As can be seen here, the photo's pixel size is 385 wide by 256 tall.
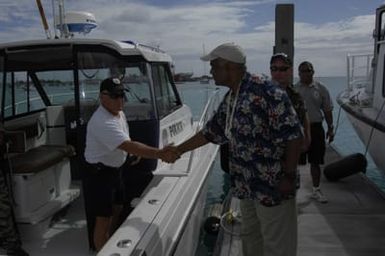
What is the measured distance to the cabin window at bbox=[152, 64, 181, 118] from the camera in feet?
16.2

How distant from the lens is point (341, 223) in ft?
18.0

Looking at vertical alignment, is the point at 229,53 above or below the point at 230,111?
above

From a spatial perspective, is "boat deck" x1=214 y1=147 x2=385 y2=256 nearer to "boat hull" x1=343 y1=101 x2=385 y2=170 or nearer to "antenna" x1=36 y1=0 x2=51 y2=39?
"boat hull" x1=343 y1=101 x2=385 y2=170

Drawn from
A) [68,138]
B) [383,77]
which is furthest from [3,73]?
[383,77]

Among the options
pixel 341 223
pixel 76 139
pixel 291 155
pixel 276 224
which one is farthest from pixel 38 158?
pixel 341 223

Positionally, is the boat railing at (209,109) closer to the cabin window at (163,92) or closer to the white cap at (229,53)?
the cabin window at (163,92)

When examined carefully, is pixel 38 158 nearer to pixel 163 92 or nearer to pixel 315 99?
pixel 163 92

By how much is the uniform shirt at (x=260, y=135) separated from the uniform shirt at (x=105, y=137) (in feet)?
2.55

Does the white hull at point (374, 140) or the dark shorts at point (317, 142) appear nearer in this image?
the dark shorts at point (317, 142)

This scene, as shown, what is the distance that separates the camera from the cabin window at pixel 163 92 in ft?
16.2

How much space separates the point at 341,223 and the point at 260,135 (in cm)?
307

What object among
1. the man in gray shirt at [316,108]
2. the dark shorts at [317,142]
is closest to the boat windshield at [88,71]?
the man in gray shirt at [316,108]

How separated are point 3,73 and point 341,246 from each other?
376 centimetres

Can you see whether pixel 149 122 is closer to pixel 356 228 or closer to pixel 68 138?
pixel 68 138
